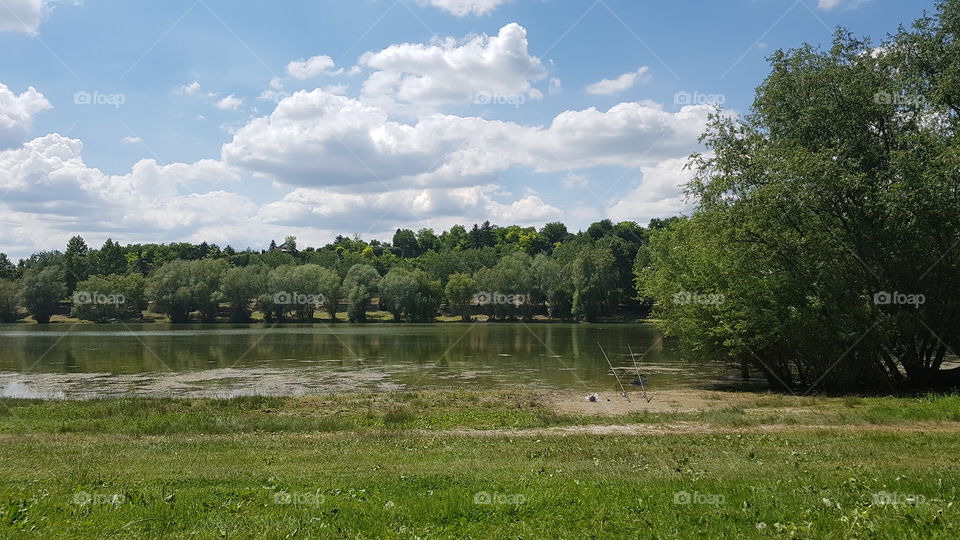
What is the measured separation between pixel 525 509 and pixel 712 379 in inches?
1432

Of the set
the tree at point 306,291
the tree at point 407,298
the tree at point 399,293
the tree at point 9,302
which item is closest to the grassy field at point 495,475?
the tree at point 399,293

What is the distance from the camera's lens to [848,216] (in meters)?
30.4

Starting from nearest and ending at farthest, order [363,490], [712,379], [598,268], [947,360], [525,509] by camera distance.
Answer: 1. [525,509]
2. [363,490]
3. [712,379]
4. [947,360]
5. [598,268]

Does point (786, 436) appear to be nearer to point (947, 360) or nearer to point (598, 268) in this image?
point (947, 360)

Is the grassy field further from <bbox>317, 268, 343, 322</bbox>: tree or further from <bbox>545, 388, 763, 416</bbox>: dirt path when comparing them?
<bbox>317, 268, 343, 322</bbox>: tree

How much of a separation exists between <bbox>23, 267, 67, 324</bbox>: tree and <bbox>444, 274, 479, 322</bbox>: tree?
88.7m

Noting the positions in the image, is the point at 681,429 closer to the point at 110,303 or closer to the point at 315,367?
the point at 315,367

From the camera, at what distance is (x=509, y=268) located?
163375 mm

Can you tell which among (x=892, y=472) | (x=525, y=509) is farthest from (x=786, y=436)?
(x=525, y=509)

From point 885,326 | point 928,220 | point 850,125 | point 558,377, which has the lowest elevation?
point 558,377

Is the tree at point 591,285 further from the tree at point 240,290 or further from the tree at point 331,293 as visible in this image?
the tree at point 240,290

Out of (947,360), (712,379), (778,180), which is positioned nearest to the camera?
(778,180)

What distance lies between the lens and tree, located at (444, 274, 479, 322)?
497 ft

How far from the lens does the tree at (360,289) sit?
5581 inches
